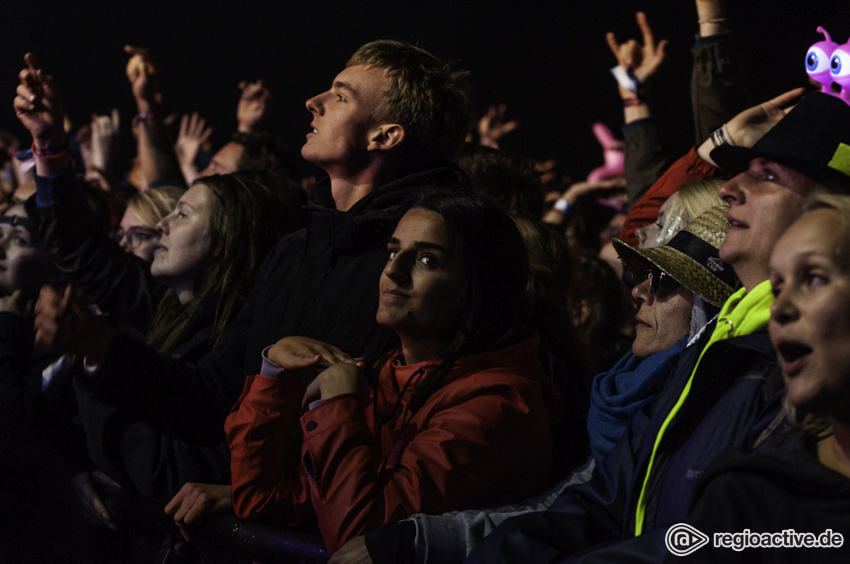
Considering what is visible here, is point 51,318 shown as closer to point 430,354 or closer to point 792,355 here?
point 430,354

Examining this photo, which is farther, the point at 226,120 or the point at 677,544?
the point at 226,120

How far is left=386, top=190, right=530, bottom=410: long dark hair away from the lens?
1.99 meters

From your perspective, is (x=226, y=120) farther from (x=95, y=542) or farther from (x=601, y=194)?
(x=95, y=542)

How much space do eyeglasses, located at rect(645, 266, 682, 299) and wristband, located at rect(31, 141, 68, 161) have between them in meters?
2.14

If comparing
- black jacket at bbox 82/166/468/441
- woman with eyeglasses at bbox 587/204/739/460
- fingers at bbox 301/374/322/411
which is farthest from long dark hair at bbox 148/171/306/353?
woman with eyeglasses at bbox 587/204/739/460

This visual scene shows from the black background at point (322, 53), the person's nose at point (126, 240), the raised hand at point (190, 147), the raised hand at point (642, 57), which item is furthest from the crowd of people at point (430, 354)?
the black background at point (322, 53)

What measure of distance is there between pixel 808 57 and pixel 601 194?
8.74ft

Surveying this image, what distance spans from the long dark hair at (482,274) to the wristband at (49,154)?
1.62 m

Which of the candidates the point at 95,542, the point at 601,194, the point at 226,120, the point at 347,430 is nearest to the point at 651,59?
the point at 601,194

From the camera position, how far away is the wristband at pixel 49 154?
10.1 feet

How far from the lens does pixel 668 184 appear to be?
9.46 feet

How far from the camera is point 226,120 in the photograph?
739cm

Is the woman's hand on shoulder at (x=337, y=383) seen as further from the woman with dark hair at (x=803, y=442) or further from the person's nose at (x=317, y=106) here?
the person's nose at (x=317, y=106)

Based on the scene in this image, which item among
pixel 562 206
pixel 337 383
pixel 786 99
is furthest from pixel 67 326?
pixel 562 206
